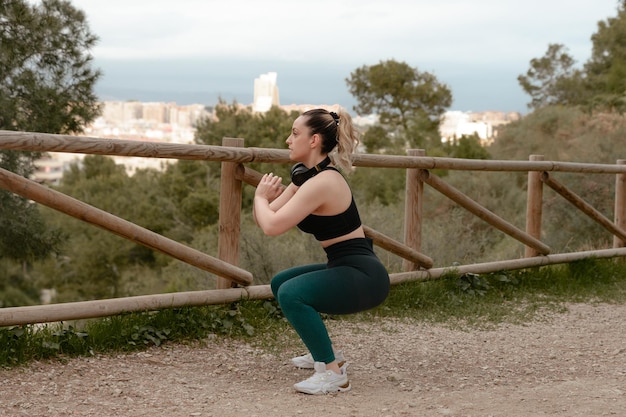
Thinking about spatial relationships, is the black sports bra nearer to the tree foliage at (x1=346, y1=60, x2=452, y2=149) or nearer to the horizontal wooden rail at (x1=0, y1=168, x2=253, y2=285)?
the horizontal wooden rail at (x1=0, y1=168, x2=253, y2=285)

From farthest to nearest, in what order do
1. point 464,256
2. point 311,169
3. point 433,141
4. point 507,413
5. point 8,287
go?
1. point 8,287
2. point 433,141
3. point 464,256
4. point 311,169
5. point 507,413

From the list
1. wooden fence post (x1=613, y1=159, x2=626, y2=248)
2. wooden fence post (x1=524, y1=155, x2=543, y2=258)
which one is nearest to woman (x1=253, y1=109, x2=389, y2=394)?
wooden fence post (x1=524, y1=155, x2=543, y2=258)

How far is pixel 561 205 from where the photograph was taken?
632 inches

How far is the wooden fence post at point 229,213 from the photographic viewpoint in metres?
5.58

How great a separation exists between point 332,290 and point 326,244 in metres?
0.28

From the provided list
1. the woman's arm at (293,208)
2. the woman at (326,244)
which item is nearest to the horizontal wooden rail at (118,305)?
the woman at (326,244)

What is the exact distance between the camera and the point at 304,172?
14.6 ft

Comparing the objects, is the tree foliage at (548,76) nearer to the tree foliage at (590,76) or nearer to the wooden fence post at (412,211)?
the tree foliage at (590,76)

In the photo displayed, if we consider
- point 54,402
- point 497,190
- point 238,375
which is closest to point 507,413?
point 238,375

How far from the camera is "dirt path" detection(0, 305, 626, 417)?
13.7 feet

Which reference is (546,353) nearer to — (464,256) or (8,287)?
(464,256)

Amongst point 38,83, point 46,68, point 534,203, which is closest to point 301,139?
point 534,203

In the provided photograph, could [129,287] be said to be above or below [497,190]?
below

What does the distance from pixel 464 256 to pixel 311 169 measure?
30.4 feet
